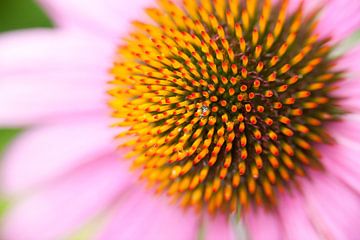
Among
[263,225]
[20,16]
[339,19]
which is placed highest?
[20,16]

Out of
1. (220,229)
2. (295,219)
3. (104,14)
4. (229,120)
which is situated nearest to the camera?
(229,120)

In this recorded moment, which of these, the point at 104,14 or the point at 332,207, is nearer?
the point at 332,207

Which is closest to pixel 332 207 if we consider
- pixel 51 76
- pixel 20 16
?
pixel 51 76

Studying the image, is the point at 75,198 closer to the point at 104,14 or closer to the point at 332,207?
the point at 104,14

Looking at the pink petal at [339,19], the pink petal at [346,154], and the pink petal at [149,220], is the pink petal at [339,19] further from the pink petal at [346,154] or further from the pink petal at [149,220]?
the pink petal at [149,220]

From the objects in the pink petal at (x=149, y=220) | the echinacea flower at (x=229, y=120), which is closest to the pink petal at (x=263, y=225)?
the echinacea flower at (x=229, y=120)

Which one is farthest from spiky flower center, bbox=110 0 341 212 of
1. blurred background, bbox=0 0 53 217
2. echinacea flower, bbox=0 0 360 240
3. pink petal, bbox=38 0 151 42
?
blurred background, bbox=0 0 53 217

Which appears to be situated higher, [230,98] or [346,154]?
[230,98]
